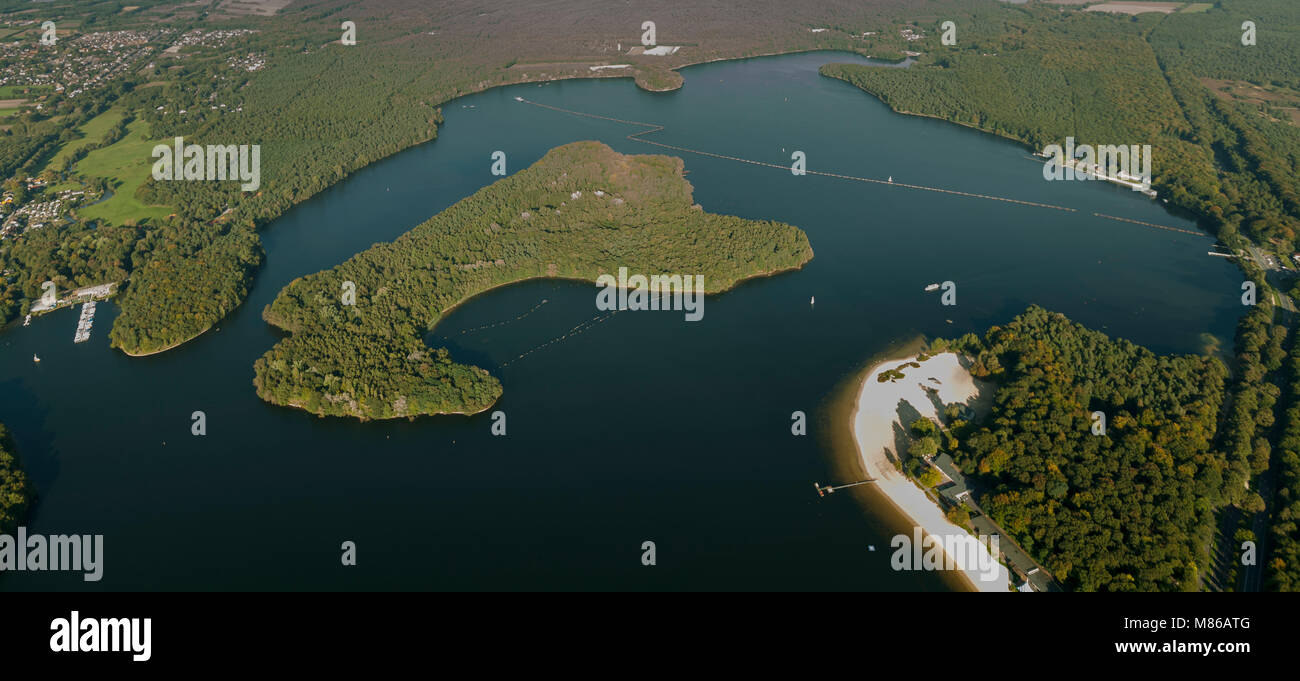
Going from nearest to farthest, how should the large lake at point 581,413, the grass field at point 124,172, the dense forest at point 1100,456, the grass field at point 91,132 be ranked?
the dense forest at point 1100,456 → the large lake at point 581,413 → the grass field at point 124,172 → the grass field at point 91,132

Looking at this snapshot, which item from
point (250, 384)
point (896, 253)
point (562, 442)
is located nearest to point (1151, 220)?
point (896, 253)

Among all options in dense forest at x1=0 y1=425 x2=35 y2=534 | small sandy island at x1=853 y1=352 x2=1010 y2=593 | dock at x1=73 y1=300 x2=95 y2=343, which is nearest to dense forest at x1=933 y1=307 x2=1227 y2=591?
small sandy island at x1=853 y1=352 x2=1010 y2=593

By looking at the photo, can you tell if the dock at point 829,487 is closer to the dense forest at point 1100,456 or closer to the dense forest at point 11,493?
the dense forest at point 1100,456

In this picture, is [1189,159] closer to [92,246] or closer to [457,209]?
[457,209]

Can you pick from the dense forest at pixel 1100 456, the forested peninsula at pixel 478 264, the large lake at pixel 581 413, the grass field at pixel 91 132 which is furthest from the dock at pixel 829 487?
the grass field at pixel 91 132

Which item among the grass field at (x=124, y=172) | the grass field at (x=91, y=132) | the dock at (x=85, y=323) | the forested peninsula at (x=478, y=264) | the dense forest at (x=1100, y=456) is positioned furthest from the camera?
the grass field at (x=91, y=132)

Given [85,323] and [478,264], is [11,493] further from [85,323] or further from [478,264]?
[478,264]
